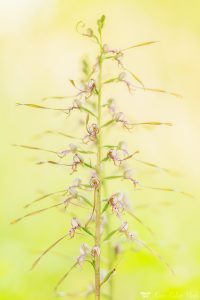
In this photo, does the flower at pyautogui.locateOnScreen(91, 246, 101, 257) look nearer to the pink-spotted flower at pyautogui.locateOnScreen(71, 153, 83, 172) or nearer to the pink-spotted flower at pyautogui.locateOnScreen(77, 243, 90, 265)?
the pink-spotted flower at pyautogui.locateOnScreen(77, 243, 90, 265)

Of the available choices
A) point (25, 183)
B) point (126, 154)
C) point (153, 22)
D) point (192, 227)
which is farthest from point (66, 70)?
point (126, 154)

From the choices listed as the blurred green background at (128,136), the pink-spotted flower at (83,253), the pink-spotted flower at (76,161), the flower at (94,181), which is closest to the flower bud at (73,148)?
the pink-spotted flower at (76,161)

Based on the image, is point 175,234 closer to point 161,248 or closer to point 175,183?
point 161,248

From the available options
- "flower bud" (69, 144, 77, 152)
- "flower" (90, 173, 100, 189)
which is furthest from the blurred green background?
"flower" (90, 173, 100, 189)

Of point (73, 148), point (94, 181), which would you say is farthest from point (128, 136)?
point (94, 181)

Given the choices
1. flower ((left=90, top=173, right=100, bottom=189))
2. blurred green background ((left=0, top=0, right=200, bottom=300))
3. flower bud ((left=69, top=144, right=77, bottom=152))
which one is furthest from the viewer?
blurred green background ((left=0, top=0, right=200, bottom=300))

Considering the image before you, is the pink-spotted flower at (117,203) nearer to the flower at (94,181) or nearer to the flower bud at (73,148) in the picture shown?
the flower at (94,181)

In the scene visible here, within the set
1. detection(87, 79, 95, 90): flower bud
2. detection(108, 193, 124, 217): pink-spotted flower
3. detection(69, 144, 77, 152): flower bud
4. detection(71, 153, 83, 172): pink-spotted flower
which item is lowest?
detection(108, 193, 124, 217): pink-spotted flower

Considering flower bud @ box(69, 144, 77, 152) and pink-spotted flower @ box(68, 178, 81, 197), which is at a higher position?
flower bud @ box(69, 144, 77, 152)
